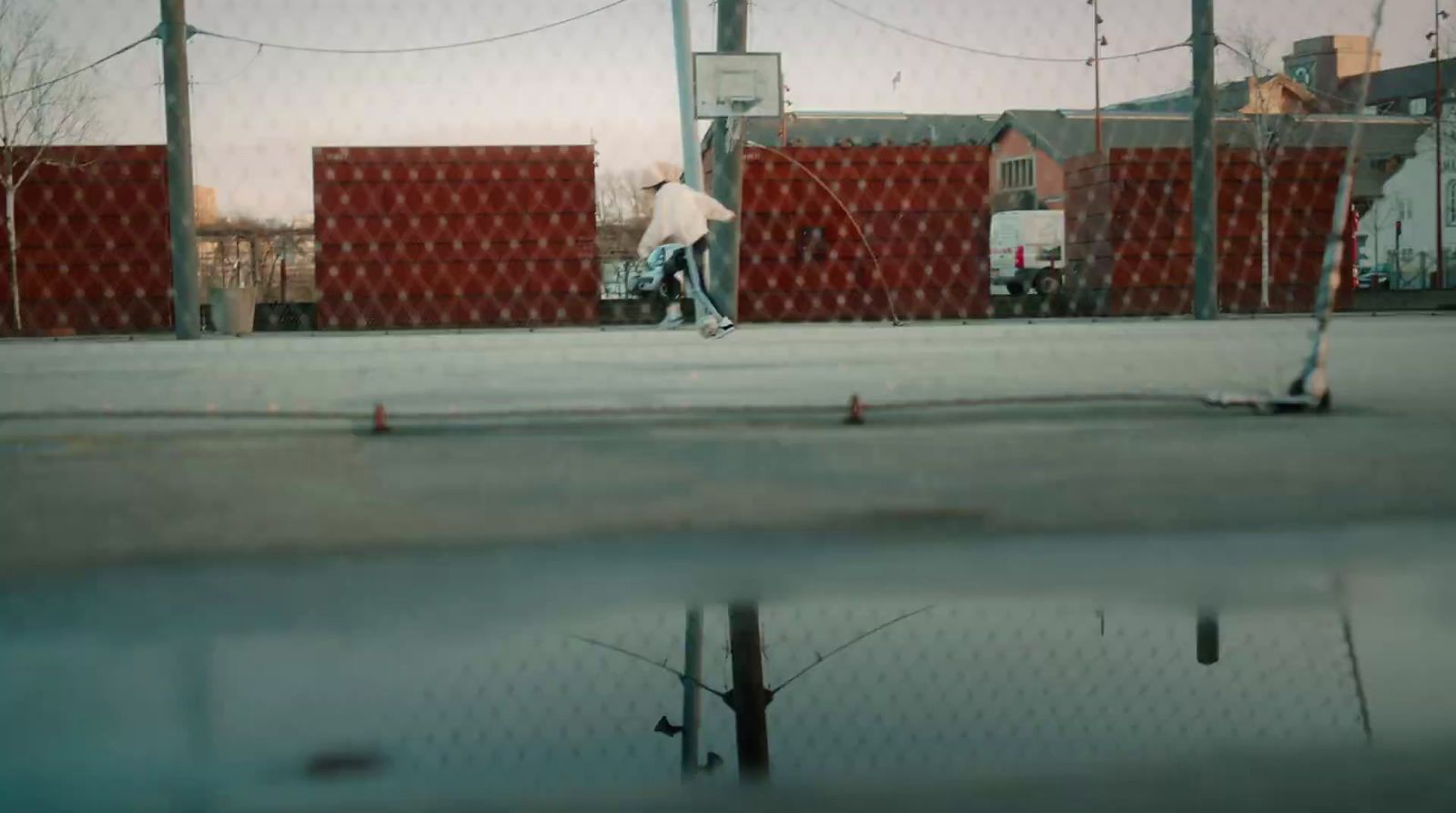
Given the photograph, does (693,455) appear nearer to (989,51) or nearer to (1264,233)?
(989,51)

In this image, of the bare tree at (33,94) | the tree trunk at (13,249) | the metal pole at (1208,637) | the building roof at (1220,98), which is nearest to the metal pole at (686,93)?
the building roof at (1220,98)

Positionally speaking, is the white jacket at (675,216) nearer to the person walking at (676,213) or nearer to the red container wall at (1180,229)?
the person walking at (676,213)

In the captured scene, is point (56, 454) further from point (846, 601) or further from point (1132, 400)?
point (1132, 400)

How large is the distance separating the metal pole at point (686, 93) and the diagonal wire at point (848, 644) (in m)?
8.22

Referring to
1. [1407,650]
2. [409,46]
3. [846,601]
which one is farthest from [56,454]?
[1407,650]

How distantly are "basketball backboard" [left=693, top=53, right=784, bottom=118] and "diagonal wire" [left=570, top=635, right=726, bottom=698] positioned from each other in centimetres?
880

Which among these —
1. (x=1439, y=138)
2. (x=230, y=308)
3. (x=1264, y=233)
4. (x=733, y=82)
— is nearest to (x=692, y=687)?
(x=733, y=82)

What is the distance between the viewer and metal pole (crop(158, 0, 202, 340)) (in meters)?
13.3

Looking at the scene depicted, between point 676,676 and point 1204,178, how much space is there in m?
14.6

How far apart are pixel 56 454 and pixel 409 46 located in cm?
268

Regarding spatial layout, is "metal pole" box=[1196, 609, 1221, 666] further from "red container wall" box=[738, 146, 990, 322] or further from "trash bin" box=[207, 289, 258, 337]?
"red container wall" box=[738, 146, 990, 322]

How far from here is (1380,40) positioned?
6.73 metres

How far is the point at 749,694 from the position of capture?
2.59 metres

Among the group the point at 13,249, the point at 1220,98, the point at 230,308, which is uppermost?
the point at 1220,98
